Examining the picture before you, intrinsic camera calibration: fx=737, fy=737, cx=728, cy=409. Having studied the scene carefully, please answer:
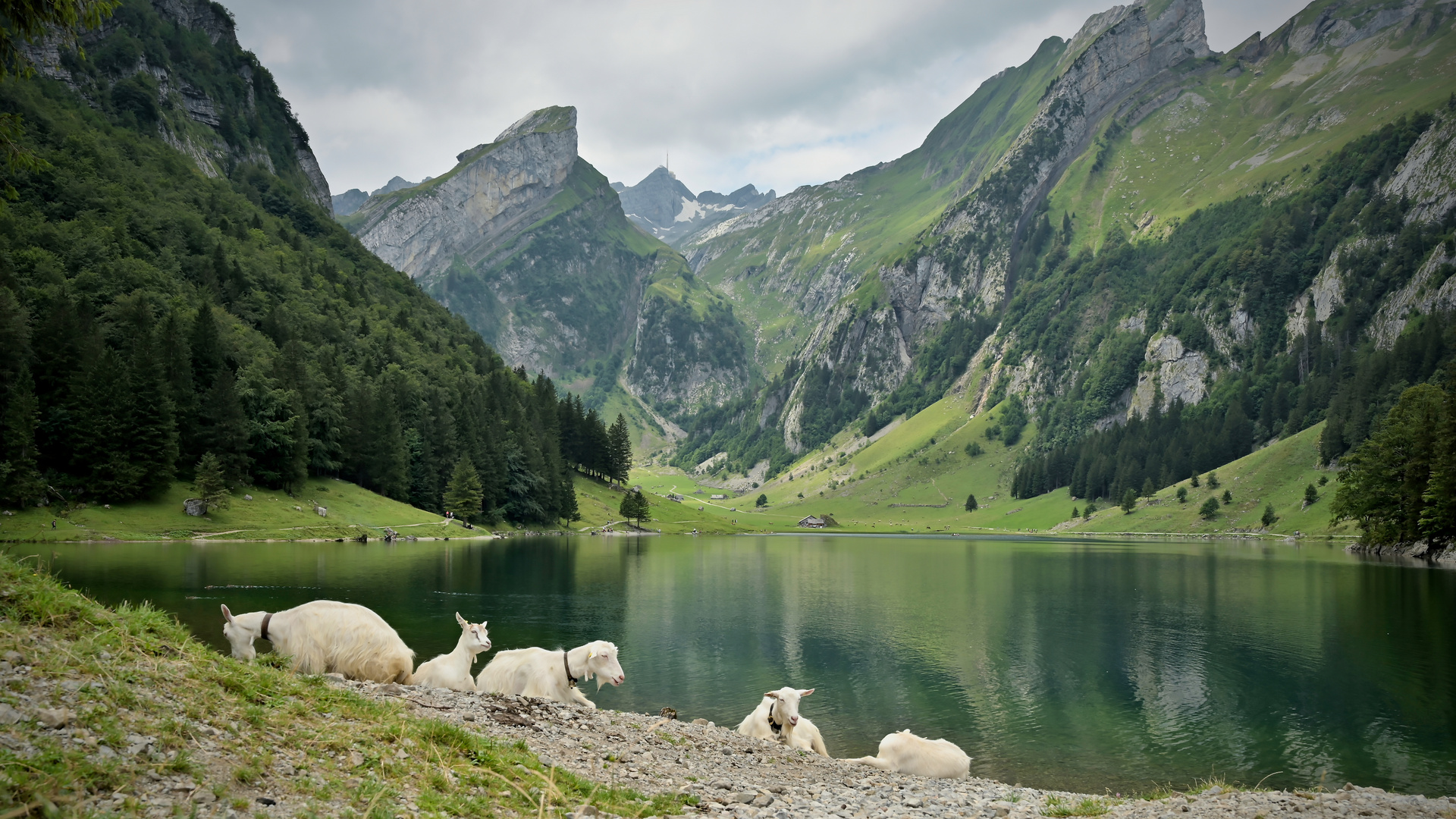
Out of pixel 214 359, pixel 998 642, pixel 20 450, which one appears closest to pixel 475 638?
pixel 998 642

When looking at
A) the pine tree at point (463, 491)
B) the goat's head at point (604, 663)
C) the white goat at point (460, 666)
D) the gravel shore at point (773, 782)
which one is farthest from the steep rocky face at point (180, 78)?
the gravel shore at point (773, 782)

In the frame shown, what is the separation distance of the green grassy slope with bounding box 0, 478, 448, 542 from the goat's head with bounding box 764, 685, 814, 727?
53408 mm

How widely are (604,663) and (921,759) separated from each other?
8.69 m

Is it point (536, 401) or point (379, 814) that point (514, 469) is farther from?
point (379, 814)

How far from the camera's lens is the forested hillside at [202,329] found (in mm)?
65375

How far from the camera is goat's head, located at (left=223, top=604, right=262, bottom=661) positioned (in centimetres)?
1603

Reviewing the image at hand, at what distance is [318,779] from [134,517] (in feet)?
236

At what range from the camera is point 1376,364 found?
161250 millimetres

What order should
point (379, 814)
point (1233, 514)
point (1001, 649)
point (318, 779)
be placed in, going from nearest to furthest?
point (379, 814)
point (318, 779)
point (1001, 649)
point (1233, 514)

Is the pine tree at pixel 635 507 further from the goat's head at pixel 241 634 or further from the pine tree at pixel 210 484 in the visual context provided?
the goat's head at pixel 241 634

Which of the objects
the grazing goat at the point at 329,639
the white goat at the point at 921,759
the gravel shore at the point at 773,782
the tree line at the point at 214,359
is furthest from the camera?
the tree line at the point at 214,359

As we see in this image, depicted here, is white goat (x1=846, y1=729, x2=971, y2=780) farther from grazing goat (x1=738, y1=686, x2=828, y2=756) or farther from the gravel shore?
grazing goat (x1=738, y1=686, x2=828, y2=756)

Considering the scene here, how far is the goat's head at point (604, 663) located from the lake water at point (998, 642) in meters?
7.23

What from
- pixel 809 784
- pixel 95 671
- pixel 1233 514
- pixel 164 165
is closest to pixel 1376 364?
pixel 1233 514
